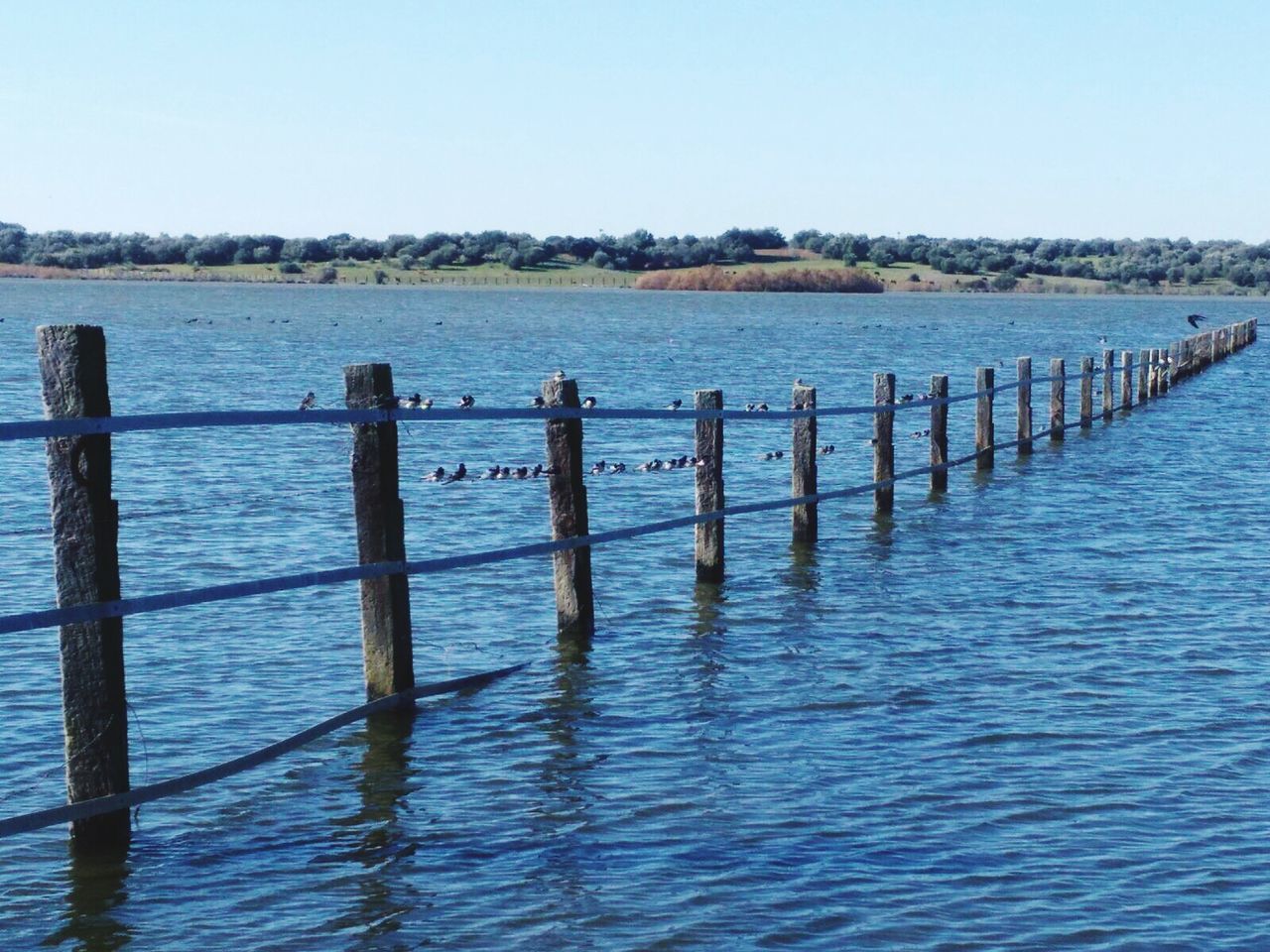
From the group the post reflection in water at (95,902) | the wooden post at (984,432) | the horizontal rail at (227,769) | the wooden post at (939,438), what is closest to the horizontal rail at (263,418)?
the horizontal rail at (227,769)

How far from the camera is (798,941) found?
289 inches

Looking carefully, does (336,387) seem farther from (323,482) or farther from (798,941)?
(798,941)

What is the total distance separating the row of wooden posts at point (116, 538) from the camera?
7.74 metres

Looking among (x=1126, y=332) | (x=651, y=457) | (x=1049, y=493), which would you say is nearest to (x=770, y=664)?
(x=1049, y=493)

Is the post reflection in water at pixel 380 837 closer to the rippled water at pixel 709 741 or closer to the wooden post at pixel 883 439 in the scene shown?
the rippled water at pixel 709 741

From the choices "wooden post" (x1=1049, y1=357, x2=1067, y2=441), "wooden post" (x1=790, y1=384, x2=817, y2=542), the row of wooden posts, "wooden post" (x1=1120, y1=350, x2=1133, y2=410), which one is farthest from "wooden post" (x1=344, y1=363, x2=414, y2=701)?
"wooden post" (x1=1120, y1=350, x2=1133, y2=410)

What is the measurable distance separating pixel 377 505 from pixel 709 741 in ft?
7.68

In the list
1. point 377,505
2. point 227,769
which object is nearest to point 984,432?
point 377,505

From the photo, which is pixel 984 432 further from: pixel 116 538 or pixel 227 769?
pixel 116 538

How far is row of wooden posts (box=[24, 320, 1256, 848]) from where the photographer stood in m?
7.74

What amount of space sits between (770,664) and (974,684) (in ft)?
4.85

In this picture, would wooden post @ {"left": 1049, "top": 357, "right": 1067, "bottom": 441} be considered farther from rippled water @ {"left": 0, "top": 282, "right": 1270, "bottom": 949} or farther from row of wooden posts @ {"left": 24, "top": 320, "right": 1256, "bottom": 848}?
row of wooden posts @ {"left": 24, "top": 320, "right": 1256, "bottom": 848}

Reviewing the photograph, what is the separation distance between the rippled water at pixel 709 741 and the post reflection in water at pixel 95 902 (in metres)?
0.02

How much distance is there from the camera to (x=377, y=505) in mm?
10039
